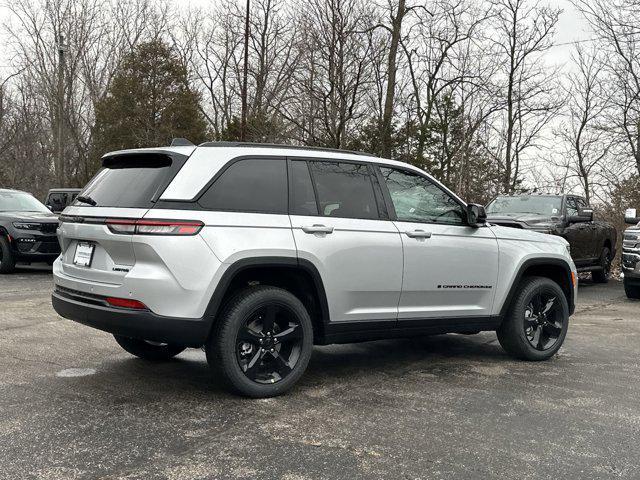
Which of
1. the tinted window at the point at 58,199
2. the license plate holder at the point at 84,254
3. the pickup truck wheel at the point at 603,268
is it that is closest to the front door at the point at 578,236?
the pickup truck wheel at the point at 603,268

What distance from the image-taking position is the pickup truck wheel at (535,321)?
5852mm

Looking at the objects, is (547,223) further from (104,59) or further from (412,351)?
(104,59)

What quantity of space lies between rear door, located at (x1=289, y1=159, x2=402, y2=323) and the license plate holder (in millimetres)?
1409

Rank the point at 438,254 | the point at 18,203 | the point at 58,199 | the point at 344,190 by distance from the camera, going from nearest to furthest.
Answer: the point at 344,190, the point at 438,254, the point at 18,203, the point at 58,199

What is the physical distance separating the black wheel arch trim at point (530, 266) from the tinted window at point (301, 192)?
7.10ft

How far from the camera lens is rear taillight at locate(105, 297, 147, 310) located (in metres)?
4.09

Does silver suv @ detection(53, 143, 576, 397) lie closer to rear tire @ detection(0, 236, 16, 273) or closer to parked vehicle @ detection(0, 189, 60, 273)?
parked vehicle @ detection(0, 189, 60, 273)

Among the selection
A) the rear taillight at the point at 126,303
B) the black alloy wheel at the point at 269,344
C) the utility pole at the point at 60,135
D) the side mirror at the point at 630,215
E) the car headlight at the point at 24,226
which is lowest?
the black alloy wheel at the point at 269,344

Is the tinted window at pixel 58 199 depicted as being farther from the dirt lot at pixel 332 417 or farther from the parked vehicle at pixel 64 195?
the dirt lot at pixel 332 417

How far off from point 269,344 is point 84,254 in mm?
1441

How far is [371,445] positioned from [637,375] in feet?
10.1

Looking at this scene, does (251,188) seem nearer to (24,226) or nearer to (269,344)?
(269,344)

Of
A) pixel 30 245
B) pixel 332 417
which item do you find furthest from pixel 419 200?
pixel 30 245

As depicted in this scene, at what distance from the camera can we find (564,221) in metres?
11.9
